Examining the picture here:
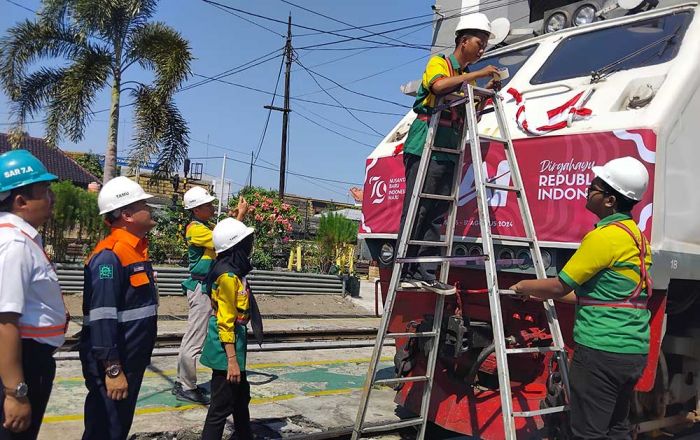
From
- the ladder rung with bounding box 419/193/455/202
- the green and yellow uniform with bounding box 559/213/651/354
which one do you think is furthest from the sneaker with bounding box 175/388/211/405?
the green and yellow uniform with bounding box 559/213/651/354

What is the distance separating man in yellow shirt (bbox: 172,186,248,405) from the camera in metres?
5.70

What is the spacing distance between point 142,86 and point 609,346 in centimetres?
1483

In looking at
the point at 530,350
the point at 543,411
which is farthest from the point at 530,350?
the point at 543,411

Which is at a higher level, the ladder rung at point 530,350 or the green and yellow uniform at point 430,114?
the green and yellow uniform at point 430,114

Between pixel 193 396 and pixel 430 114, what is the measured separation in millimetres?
3363

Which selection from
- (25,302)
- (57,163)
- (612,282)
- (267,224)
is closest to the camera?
(25,302)

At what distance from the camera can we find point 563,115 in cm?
429

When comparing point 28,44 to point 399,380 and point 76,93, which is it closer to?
point 76,93

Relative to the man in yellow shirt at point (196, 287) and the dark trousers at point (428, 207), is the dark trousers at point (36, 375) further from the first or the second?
the man in yellow shirt at point (196, 287)

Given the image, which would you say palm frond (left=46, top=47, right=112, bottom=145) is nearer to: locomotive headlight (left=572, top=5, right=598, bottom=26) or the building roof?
locomotive headlight (left=572, top=5, right=598, bottom=26)

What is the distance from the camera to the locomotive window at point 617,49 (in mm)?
4426

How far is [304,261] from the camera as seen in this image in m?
18.4

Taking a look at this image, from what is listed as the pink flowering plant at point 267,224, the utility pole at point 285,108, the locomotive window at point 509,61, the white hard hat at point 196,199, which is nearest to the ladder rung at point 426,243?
the locomotive window at point 509,61

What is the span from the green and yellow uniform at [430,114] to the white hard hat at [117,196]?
183 centimetres
